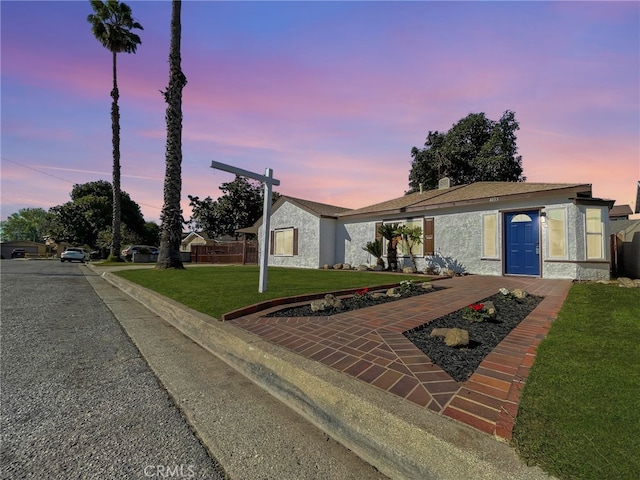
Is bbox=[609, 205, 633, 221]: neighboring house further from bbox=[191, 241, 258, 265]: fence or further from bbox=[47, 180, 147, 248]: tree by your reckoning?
bbox=[47, 180, 147, 248]: tree

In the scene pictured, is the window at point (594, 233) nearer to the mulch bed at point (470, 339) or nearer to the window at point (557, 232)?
the window at point (557, 232)

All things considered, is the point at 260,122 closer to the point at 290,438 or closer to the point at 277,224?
the point at 277,224

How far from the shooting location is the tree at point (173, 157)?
42.7 ft

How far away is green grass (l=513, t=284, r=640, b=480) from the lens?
126 cm

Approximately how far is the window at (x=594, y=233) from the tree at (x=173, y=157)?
49.9ft

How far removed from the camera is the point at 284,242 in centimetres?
1816

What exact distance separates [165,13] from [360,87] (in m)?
10.6

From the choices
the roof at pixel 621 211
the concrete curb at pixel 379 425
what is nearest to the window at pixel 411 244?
the concrete curb at pixel 379 425

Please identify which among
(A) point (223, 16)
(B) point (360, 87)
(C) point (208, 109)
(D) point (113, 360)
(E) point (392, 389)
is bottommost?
(D) point (113, 360)

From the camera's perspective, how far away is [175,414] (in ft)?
6.79

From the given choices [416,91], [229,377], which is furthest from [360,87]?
[229,377]

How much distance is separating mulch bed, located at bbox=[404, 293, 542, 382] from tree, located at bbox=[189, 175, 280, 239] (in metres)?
30.7

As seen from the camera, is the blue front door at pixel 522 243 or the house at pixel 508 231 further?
the blue front door at pixel 522 243

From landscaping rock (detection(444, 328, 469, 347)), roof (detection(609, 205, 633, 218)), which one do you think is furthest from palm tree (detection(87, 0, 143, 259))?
roof (detection(609, 205, 633, 218))
